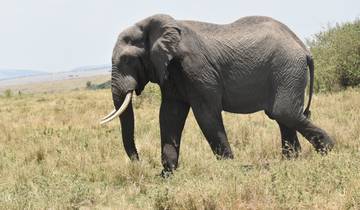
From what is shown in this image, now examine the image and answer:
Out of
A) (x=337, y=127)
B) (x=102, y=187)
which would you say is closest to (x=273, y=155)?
(x=337, y=127)

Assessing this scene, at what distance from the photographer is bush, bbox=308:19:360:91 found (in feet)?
66.6

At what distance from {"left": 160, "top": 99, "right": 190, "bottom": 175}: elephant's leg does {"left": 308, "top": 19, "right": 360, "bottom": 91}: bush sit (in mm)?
15367

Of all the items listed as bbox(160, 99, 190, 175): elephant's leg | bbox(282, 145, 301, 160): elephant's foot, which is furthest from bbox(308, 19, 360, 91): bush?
bbox(160, 99, 190, 175): elephant's leg

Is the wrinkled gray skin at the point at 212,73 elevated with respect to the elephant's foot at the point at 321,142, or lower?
elevated

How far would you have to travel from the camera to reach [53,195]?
5355mm

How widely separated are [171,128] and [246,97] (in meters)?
1.09

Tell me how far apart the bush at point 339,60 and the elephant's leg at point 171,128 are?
605 inches

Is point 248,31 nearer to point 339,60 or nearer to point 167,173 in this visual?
point 167,173

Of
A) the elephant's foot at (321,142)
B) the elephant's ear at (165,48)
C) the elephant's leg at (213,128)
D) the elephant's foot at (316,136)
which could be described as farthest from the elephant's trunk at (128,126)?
the elephant's foot at (321,142)

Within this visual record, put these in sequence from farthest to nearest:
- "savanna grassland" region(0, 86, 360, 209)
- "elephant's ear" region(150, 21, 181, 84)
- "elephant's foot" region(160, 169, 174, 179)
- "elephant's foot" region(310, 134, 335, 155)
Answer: "elephant's foot" region(310, 134, 335, 155)
"elephant's foot" region(160, 169, 174, 179)
"elephant's ear" region(150, 21, 181, 84)
"savanna grassland" region(0, 86, 360, 209)

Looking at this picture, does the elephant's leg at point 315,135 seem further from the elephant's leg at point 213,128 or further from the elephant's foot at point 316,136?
the elephant's leg at point 213,128

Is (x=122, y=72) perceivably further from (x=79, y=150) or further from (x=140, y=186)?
(x=79, y=150)

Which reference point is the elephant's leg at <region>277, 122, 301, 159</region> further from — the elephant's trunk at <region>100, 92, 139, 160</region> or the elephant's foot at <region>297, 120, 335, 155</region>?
the elephant's trunk at <region>100, 92, 139, 160</region>

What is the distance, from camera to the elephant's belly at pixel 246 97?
6375 millimetres
